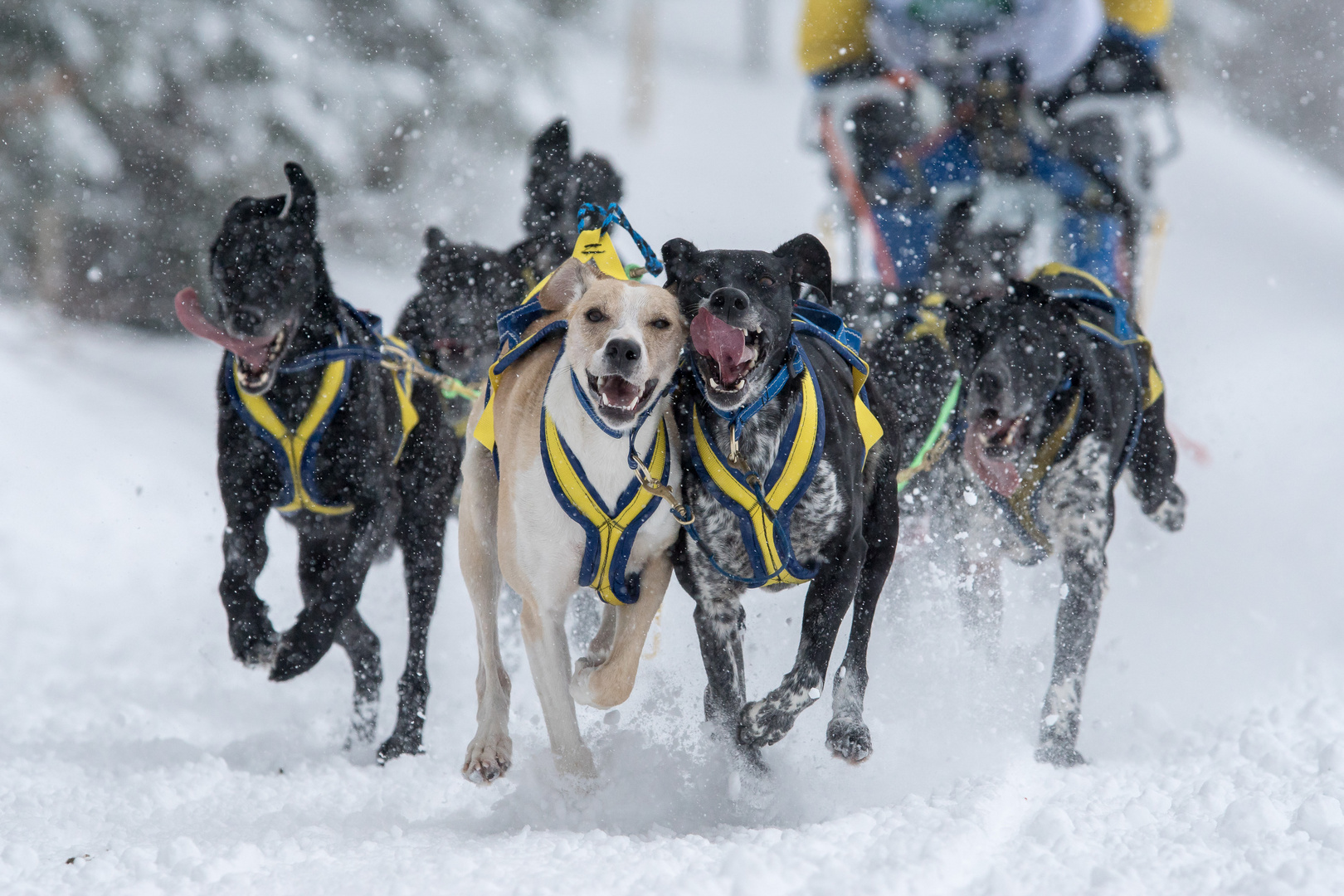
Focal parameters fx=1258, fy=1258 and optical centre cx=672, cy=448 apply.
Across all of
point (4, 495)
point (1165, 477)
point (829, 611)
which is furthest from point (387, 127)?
point (829, 611)

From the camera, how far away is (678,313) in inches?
108

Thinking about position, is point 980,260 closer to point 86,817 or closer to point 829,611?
point 829,611

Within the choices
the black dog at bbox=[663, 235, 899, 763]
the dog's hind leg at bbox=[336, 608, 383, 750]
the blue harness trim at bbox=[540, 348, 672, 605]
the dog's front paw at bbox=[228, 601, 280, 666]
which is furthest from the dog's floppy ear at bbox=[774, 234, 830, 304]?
the dog's hind leg at bbox=[336, 608, 383, 750]

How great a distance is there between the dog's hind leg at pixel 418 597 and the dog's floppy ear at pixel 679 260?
162 cm

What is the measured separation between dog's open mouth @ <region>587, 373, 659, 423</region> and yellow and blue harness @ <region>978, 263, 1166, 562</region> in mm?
1651

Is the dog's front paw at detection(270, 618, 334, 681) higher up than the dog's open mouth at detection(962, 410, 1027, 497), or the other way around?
the dog's open mouth at detection(962, 410, 1027, 497)

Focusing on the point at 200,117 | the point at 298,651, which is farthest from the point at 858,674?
the point at 200,117

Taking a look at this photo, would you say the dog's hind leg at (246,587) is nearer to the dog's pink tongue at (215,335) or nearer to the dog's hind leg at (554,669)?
the dog's pink tongue at (215,335)

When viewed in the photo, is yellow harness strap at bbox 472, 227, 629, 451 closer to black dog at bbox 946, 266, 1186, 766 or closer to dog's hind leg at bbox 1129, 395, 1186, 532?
black dog at bbox 946, 266, 1186, 766

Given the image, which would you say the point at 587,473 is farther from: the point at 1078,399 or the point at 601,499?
the point at 1078,399

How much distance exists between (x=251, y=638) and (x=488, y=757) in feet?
2.69

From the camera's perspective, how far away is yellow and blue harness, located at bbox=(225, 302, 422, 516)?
3486 millimetres

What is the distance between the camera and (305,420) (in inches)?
139

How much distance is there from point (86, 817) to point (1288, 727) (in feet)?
10.8
